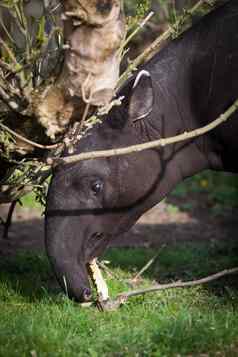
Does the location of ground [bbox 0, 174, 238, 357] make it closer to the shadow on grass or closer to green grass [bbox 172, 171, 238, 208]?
the shadow on grass

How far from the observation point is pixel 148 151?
5.72m

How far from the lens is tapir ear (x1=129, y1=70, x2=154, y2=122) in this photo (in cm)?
544

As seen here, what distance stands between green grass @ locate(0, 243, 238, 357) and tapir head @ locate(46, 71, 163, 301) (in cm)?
32

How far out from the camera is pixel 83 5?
429 centimetres

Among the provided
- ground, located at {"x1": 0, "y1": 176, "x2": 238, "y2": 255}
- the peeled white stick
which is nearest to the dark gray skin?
the peeled white stick

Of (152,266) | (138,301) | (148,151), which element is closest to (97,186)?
(148,151)

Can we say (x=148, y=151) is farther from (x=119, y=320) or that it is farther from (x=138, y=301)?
(x=119, y=320)

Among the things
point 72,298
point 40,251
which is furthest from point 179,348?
point 40,251

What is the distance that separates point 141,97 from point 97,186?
2.12 ft

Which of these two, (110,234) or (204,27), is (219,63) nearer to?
(204,27)

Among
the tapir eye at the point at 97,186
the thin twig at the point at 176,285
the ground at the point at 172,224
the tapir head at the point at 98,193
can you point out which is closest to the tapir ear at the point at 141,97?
the tapir head at the point at 98,193

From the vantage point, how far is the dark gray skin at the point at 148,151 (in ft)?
17.7

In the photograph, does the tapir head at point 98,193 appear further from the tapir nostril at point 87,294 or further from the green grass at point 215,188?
the green grass at point 215,188

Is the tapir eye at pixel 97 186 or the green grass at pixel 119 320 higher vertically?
the tapir eye at pixel 97 186
